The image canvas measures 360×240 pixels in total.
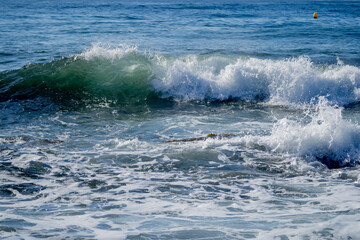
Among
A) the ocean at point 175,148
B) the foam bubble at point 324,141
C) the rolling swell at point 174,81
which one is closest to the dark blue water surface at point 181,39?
the ocean at point 175,148

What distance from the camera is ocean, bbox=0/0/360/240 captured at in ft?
11.9

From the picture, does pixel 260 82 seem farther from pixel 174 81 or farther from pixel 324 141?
pixel 324 141

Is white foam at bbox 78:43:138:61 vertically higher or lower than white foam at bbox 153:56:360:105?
higher

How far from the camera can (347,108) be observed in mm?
10367

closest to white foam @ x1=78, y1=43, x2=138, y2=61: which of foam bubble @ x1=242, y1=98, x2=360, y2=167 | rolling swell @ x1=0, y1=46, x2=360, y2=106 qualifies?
rolling swell @ x1=0, y1=46, x2=360, y2=106

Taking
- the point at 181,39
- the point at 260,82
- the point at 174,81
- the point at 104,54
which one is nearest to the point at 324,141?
the point at 260,82

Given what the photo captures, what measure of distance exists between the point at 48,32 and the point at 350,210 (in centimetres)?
2101

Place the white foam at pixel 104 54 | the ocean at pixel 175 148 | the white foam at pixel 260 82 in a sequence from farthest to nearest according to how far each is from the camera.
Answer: the white foam at pixel 104 54
the white foam at pixel 260 82
the ocean at pixel 175 148

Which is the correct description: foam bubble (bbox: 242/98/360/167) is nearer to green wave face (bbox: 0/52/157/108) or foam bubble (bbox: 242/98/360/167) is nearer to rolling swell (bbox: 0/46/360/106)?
rolling swell (bbox: 0/46/360/106)

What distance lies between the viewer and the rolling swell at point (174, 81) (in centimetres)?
1105

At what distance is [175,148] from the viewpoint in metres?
6.15

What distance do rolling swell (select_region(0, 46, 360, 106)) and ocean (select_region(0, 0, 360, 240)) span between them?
0.05 metres

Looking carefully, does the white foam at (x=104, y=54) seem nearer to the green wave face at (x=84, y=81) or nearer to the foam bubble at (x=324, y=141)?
the green wave face at (x=84, y=81)

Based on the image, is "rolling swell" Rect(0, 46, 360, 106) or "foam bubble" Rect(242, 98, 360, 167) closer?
"foam bubble" Rect(242, 98, 360, 167)
